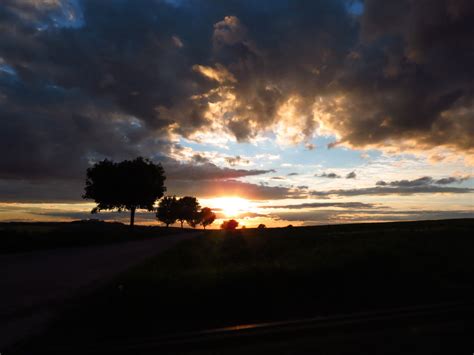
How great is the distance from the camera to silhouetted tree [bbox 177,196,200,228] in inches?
4012

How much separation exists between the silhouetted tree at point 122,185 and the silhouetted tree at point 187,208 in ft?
159

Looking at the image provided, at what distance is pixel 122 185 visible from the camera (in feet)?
165

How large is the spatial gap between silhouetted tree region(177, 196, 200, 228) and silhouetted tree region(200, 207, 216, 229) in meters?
14.3

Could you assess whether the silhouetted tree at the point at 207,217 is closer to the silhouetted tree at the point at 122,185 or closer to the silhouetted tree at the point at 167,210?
the silhouetted tree at the point at 167,210

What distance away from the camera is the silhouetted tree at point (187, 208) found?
10190 cm

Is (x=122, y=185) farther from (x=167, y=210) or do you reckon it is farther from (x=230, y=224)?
(x=230, y=224)

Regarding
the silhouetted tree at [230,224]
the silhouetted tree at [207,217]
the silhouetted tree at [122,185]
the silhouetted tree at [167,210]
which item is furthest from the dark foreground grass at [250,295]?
the silhouetted tree at [230,224]

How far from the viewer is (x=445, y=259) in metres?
13.8

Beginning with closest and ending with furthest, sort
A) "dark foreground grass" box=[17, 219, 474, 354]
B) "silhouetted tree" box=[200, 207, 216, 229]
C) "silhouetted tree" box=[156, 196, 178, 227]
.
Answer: "dark foreground grass" box=[17, 219, 474, 354] < "silhouetted tree" box=[156, 196, 178, 227] < "silhouetted tree" box=[200, 207, 216, 229]

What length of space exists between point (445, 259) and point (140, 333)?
42.0ft

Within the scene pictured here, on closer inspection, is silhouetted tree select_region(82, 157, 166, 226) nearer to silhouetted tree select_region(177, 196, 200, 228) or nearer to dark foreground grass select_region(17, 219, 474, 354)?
dark foreground grass select_region(17, 219, 474, 354)

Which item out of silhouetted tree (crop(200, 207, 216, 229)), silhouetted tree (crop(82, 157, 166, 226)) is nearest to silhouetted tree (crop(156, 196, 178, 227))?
silhouetted tree (crop(200, 207, 216, 229))

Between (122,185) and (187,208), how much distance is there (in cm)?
5416

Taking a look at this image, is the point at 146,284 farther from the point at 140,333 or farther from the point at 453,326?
the point at 453,326
